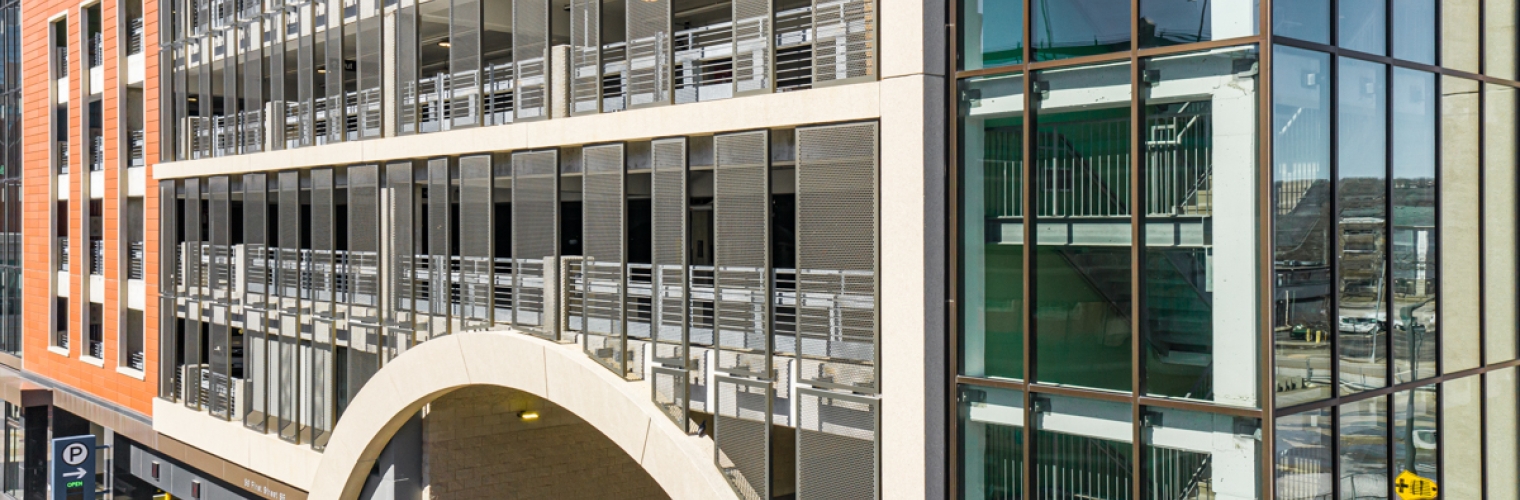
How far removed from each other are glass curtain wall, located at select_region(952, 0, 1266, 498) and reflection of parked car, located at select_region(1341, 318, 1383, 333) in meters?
1.79

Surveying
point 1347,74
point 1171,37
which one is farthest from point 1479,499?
point 1171,37

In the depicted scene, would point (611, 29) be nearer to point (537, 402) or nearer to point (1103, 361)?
point (537, 402)

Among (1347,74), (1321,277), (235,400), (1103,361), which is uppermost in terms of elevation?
(1347,74)

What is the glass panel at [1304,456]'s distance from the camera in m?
10.9

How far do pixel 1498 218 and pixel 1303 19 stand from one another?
17.7 feet

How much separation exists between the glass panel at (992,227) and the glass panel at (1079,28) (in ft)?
1.56

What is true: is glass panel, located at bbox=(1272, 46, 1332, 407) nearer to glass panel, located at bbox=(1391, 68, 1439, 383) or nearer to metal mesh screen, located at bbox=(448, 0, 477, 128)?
glass panel, located at bbox=(1391, 68, 1439, 383)

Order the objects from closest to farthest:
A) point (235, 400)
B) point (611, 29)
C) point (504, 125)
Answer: point (504, 125)
point (611, 29)
point (235, 400)

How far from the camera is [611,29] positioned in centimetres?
2145

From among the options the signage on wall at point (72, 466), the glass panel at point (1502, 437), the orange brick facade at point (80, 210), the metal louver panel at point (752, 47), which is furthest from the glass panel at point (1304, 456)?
the signage on wall at point (72, 466)

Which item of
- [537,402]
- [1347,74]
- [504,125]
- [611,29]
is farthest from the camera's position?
[537,402]

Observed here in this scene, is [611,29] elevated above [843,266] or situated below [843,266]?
above

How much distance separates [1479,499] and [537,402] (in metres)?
15.5

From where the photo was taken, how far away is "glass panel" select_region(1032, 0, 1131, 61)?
11.4 metres
